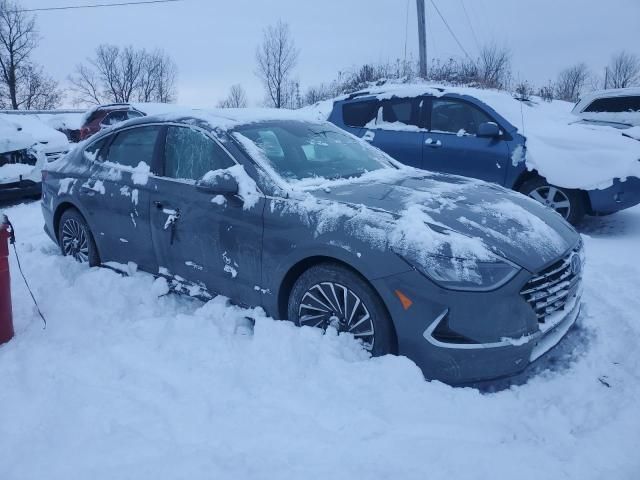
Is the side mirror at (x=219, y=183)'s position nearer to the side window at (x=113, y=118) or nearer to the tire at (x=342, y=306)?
the tire at (x=342, y=306)

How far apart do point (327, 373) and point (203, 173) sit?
1.71 meters

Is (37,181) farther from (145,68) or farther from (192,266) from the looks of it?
(145,68)

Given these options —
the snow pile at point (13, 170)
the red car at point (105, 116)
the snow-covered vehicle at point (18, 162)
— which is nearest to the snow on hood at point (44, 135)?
the snow-covered vehicle at point (18, 162)

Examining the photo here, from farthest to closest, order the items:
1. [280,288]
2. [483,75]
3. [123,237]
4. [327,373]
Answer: [483,75]
[123,237]
[280,288]
[327,373]

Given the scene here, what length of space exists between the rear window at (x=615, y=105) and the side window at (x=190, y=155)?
8.79 metres

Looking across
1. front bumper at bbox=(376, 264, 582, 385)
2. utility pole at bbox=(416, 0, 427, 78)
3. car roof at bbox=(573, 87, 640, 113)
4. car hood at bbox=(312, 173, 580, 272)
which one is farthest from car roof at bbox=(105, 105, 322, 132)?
utility pole at bbox=(416, 0, 427, 78)

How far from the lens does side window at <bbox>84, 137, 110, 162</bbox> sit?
4383 millimetres

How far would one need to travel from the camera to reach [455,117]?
647cm

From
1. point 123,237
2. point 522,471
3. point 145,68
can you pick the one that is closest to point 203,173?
point 123,237

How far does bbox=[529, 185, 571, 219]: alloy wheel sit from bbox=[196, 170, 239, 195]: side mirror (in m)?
4.19

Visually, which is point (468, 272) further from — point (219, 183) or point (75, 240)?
point (75, 240)

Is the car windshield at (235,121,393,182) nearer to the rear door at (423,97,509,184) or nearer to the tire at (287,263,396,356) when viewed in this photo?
the tire at (287,263,396,356)

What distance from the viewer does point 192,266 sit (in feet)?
11.5

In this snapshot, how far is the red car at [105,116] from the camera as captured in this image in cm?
1502
